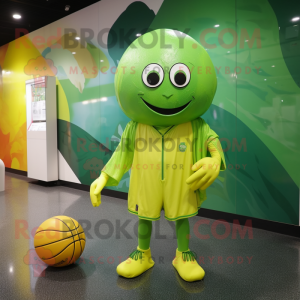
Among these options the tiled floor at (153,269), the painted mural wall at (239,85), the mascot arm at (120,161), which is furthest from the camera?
the painted mural wall at (239,85)

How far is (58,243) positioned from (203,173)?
1.17 meters

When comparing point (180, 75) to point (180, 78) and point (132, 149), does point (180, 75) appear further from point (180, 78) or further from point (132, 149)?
point (132, 149)

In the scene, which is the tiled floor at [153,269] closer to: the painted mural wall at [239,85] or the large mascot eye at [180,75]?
the painted mural wall at [239,85]

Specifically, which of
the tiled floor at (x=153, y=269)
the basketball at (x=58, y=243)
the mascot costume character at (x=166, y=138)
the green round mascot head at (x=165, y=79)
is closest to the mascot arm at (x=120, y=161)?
the mascot costume character at (x=166, y=138)

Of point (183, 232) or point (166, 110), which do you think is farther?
point (183, 232)

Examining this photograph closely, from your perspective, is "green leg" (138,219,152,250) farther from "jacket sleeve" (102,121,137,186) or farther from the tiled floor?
"jacket sleeve" (102,121,137,186)

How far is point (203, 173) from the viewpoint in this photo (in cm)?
187

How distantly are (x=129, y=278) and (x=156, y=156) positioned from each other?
0.91 m

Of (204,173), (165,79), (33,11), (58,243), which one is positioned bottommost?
(58,243)

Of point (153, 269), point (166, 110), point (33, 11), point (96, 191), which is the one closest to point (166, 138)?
point (166, 110)

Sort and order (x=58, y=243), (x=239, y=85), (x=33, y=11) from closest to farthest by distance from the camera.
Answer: (x=58, y=243) → (x=239, y=85) → (x=33, y=11)

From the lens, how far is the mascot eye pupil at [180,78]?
1876 millimetres

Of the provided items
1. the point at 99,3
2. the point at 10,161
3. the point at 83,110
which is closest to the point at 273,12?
the point at 99,3

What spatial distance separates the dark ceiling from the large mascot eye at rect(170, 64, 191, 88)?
359 centimetres
